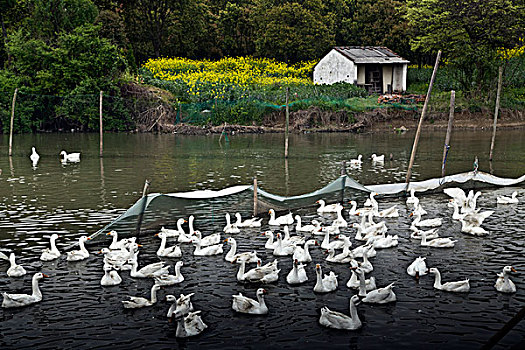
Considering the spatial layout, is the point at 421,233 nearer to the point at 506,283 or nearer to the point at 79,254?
the point at 506,283

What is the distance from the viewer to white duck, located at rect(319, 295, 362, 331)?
9430mm

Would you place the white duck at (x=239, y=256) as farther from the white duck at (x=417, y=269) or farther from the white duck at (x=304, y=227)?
the white duck at (x=417, y=269)

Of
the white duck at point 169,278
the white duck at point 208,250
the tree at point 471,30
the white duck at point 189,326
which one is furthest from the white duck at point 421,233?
the tree at point 471,30

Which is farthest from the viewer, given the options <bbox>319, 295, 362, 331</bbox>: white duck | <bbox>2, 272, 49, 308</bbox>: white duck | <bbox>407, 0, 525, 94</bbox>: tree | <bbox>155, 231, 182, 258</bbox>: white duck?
<bbox>407, 0, 525, 94</bbox>: tree

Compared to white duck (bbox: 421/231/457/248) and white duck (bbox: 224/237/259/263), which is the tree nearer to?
white duck (bbox: 421/231/457/248)

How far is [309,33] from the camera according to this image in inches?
2504

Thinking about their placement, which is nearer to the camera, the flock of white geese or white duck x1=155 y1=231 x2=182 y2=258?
the flock of white geese

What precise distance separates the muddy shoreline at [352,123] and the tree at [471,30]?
492cm

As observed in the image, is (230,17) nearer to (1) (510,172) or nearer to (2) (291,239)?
(1) (510,172)

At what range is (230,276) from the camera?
12.2m

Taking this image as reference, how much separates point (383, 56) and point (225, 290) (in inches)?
1971

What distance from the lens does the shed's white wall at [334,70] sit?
56.3m

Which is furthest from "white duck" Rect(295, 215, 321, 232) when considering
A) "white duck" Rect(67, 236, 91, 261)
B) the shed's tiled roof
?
the shed's tiled roof

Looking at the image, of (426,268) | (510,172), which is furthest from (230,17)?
(426,268)
